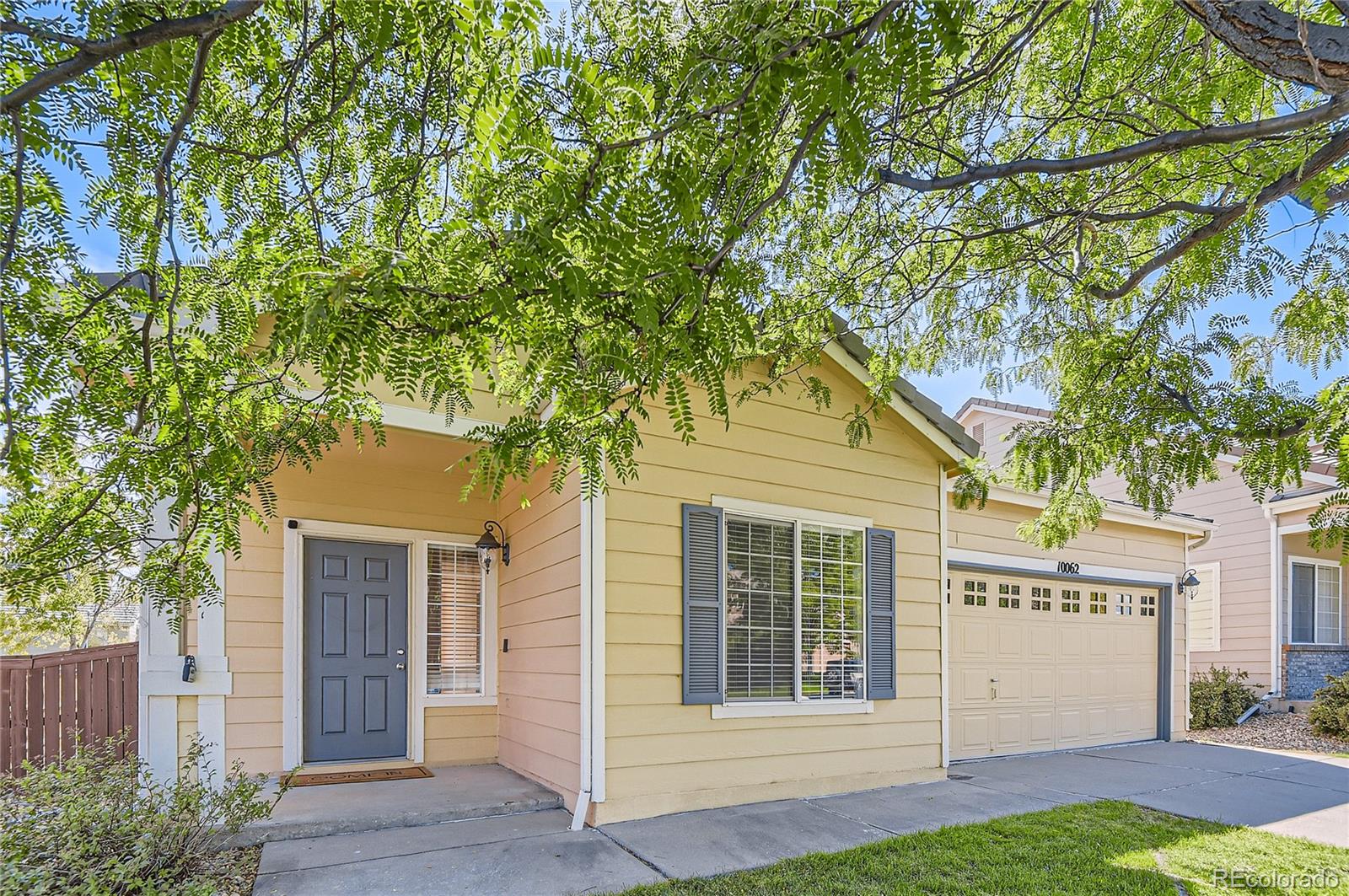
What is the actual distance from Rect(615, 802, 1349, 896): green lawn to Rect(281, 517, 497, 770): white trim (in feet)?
11.5

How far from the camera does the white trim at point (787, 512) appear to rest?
5.90m

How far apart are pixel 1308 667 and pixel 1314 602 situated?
61.2 inches

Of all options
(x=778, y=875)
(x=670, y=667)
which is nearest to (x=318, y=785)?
(x=670, y=667)

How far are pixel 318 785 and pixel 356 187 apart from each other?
14.9 feet

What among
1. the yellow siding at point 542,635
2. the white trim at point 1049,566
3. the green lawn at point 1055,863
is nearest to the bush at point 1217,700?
the white trim at point 1049,566

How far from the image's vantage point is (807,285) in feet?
15.7

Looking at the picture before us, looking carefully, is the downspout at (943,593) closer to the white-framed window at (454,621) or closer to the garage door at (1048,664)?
the garage door at (1048,664)

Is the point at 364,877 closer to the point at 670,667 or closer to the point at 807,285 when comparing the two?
the point at 670,667

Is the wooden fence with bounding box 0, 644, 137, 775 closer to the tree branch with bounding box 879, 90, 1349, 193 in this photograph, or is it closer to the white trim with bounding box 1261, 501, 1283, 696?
the tree branch with bounding box 879, 90, 1349, 193

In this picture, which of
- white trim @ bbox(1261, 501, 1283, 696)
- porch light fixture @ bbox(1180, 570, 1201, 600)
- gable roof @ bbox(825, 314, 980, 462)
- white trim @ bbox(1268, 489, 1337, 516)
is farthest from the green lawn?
white trim @ bbox(1261, 501, 1283, 696)

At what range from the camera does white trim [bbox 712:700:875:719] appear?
5598mm

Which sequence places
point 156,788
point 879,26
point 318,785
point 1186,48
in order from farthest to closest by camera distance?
point 318,785
point 156,788
point 1186,48
point 879,26

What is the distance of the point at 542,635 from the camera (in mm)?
5961

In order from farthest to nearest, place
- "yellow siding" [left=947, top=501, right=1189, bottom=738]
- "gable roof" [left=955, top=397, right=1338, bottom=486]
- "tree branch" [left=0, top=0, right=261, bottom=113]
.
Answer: "gable roof" [left=955, top=397, right=1338, bottom=486] → "yellow siding" [left=947, top=501, right=1189, bottom=738] → "tree branch" [left=0, top=0, right=261, bottom=113]
